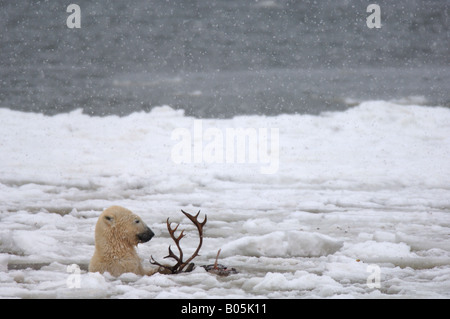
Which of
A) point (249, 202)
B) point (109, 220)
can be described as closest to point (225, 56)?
point (249, 202)

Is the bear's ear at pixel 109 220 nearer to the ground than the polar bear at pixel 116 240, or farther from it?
farther from it

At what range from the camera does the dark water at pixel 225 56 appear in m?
5.91

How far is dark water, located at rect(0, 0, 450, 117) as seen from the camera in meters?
5.91

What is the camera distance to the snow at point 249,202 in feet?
9.66

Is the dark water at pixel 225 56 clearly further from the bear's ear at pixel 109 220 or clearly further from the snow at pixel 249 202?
the bear's ear at pixel 109 220

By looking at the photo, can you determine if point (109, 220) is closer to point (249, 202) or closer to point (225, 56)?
point (249, 202)

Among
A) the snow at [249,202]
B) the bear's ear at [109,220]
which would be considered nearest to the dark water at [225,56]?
the snow at [249,202]

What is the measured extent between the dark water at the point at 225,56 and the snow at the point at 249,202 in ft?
1.06

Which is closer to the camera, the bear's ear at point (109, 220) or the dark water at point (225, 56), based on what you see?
the bear's ear at point (109, 220)

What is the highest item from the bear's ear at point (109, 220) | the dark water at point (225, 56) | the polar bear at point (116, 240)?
the dark water at point (225, 56)

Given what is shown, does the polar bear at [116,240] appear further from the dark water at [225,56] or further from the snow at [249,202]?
the dark water at [225,56]

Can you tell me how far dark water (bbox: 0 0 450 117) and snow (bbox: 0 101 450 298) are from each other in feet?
1.06

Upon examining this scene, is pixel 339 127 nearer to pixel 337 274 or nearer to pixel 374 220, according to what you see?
pixel 374 220

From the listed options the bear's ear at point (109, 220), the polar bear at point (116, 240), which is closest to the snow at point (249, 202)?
the polar bear at point (116, 240)
